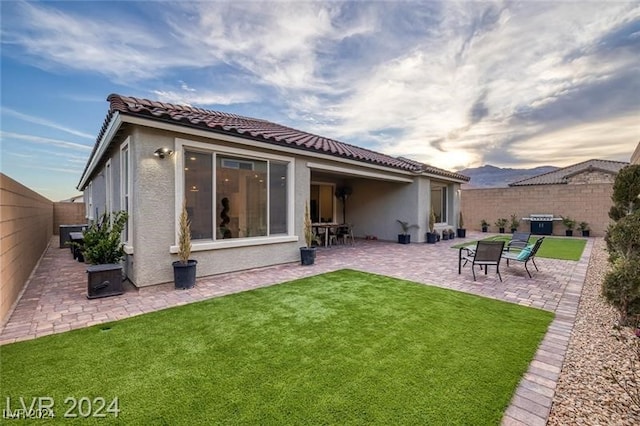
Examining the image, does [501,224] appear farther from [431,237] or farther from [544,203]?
[431,237]

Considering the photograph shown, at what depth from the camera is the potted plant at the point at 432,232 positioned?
584 inches

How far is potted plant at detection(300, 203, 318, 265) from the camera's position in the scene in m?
9.17

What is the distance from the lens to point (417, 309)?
5203mm

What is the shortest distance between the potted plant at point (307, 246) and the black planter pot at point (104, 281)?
4.88 m

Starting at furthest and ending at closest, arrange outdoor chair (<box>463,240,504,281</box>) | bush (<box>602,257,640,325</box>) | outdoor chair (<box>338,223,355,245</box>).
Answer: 1. outdoor chair (<box>338,223,355,245</box>)
2. outdoor chair (<box>463,240,504,281</box>)
3. bush (<box>602,257,640,325</box>)

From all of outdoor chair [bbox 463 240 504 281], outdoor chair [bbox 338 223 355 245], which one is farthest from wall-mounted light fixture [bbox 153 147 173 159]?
outdoor chair [bbox 338 223 355 245]

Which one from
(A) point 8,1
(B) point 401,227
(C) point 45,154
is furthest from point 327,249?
(C) point 45,154

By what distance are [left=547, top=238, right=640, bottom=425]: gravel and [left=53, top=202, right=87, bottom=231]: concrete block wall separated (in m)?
25.9

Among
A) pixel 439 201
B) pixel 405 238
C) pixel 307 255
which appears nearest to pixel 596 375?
pixel 307 255

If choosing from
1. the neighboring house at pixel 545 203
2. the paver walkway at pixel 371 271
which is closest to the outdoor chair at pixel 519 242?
the paver walkway at pixel 371 271

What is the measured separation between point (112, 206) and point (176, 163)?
14.7 feet

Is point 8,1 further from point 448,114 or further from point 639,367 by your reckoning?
point 448,114

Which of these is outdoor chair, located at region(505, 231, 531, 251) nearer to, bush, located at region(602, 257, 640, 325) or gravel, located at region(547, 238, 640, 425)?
gravel, located at region(547, 238, 640, 425)

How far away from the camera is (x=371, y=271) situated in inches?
332
